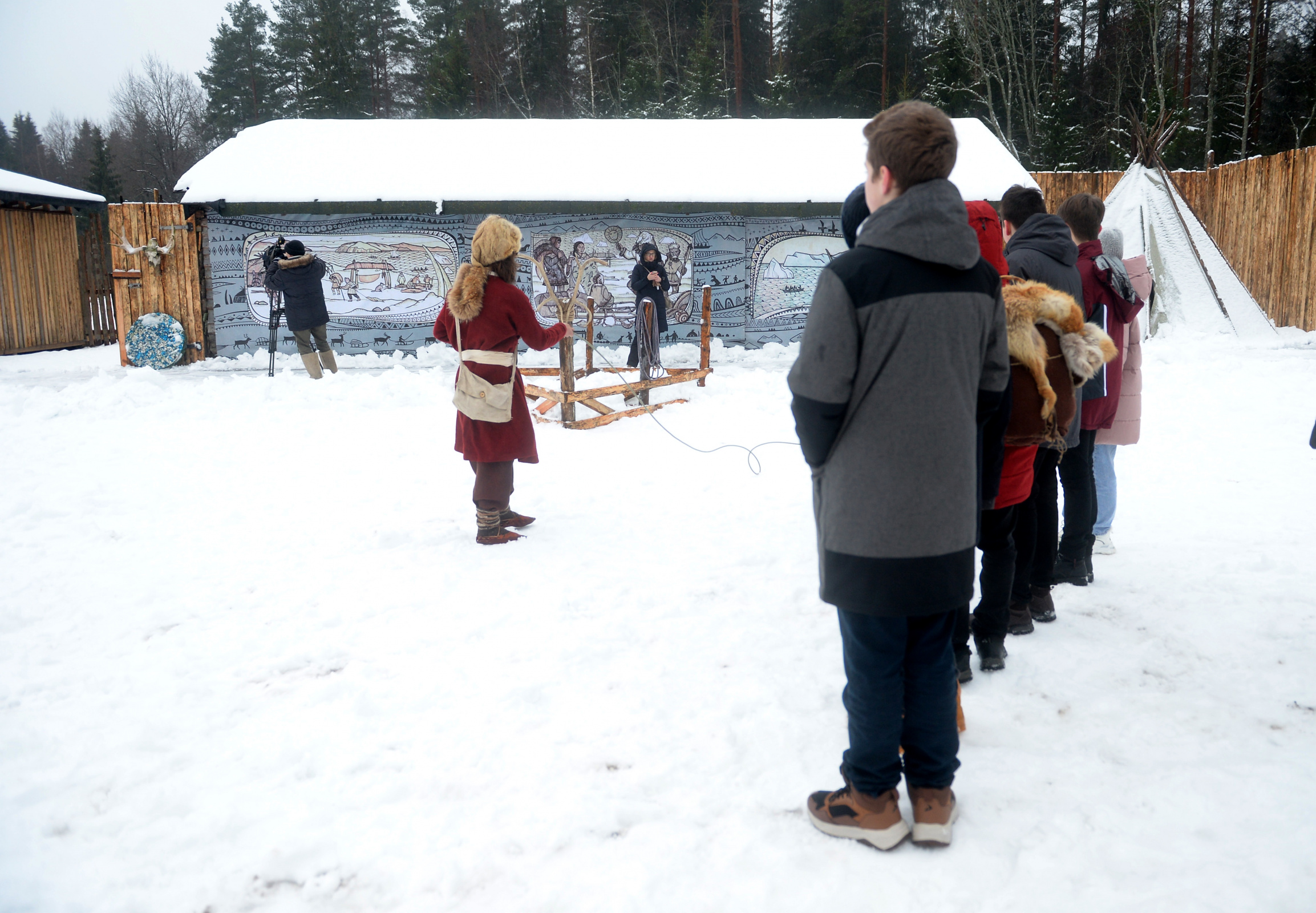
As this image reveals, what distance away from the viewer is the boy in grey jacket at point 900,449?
6.77 feet

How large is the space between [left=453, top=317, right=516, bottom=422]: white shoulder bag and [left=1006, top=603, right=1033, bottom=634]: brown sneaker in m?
2.70

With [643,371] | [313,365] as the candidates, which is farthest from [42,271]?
[643,371]

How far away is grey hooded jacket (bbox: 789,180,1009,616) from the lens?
2.06 metres

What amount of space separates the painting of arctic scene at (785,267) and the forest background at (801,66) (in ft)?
38.1

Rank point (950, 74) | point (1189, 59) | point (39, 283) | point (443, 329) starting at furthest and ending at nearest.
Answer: point (950, 74) < point (1189, 59) < point (39, 283) < point (443, 329)

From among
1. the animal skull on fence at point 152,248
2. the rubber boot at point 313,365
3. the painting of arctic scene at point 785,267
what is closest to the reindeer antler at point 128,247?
the animal skull on fence at point 152,248

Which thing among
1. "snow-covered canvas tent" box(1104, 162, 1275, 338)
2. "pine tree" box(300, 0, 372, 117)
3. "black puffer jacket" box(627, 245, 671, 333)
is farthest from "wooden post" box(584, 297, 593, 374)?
"pine tree" box(300, 0, 372, 117)

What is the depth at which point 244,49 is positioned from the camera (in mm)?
34500

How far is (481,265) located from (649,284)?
584 centimetres

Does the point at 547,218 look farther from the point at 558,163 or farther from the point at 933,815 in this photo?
the point at 933,815

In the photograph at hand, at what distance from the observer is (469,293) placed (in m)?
4.63

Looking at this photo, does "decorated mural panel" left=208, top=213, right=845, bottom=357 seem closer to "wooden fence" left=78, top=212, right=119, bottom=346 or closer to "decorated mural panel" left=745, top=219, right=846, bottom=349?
"decorated mural panel" left=745, top=219, right=846, bottom=349

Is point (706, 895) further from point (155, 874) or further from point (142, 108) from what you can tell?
point (142, 108)

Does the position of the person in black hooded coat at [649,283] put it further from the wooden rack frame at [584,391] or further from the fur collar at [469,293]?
the fur collar at [469,293]
